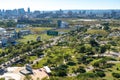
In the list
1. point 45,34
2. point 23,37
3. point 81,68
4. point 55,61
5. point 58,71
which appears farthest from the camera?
point 45,34

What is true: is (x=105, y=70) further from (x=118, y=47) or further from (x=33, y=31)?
(x=33, y=31)

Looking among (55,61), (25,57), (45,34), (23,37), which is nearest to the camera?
(55,61)

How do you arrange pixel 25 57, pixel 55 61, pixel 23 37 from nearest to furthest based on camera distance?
pixel 55 61 → pixel 25 57 → pixel 23 37

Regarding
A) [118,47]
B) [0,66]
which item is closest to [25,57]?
[0,66]

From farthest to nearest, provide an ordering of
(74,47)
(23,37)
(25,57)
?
(23,37) → (74,47) → (25,57)

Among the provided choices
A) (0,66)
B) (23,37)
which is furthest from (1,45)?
(0,66)

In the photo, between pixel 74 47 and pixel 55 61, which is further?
pixel 74 47

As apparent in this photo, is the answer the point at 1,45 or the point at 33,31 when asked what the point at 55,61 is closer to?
the point at 1,45

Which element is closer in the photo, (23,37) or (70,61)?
(70,61)

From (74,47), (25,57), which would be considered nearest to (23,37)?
(74,47)
